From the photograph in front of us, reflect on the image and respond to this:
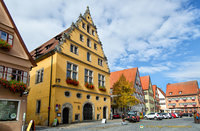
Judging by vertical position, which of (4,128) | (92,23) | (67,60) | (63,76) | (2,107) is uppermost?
(92,23)

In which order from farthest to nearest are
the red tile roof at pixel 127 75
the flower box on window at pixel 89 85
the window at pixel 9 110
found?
the red tile roof at pixel 127 75 → the flower box on window at pixel 89 85 → the window at pixel 9 110

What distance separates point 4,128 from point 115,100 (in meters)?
28.7

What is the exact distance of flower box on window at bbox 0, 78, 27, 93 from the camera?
1380cm

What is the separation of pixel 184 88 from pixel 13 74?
72.2 meters

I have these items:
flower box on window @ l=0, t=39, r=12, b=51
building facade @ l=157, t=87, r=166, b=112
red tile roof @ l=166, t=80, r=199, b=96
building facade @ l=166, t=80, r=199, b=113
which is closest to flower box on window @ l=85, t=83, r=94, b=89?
flower box on window @ l=0, t=39, r=12, b=51

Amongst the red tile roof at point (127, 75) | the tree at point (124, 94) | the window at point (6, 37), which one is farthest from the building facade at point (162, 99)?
the window at point (6, 37)

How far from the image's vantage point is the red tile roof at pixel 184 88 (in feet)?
230

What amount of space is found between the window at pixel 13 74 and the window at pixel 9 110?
1958 mm

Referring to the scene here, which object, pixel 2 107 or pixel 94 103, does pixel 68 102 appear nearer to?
pixel 94 103

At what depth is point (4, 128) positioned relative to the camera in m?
13.8

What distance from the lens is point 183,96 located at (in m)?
70.8

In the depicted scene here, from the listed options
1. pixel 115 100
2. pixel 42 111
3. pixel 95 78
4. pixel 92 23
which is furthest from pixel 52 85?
pixel 115 100

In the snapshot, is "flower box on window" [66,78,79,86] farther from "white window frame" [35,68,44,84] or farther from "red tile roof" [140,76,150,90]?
"red tile roof" [140,76,150,90]

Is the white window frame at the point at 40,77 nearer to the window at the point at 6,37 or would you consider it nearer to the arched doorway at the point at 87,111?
the arched doorway at the point at 87,111
